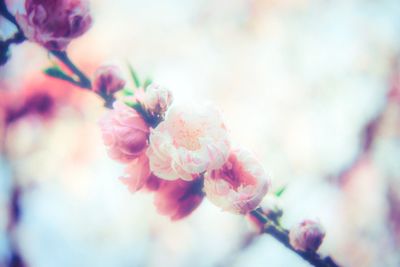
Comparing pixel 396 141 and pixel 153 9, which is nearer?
pixel 153 9

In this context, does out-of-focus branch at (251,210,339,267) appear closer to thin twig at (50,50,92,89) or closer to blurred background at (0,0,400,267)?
blurred background at (0,0,400,267)

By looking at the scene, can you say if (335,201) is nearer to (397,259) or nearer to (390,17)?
(397,259)

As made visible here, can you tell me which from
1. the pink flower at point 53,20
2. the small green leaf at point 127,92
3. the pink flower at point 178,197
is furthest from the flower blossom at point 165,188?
the pink flower at point 53,20

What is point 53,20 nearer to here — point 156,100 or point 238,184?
point 156,100

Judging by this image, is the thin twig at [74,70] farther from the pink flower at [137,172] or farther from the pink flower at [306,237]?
the pink flower at [306,237]

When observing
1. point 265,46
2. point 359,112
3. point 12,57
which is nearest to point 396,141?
point 359,112

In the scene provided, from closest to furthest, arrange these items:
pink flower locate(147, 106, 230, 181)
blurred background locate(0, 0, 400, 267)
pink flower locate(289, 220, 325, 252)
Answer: pink flower locate(147, 106, 230, 181) → pink flower locate(289, 220, 325, 252) → blurred background locate(0, 0, 400, 267)

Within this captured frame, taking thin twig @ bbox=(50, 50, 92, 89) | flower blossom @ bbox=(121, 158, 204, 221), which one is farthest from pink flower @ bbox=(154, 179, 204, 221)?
thin twig @ bbox=(50, 50, 92, 89)
